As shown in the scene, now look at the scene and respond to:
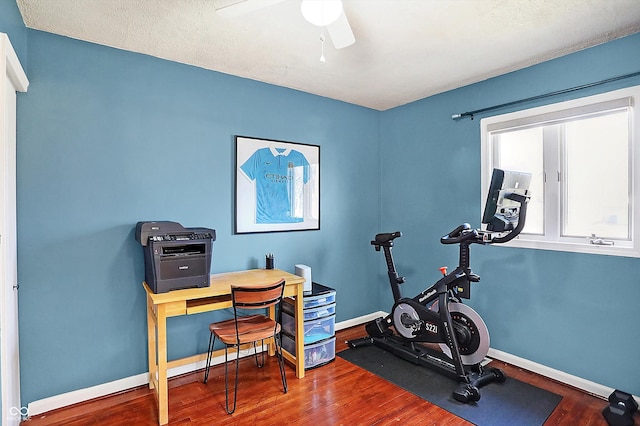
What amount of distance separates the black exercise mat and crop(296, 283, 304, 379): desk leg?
1.72 feet

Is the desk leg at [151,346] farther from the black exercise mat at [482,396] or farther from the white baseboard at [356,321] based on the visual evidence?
the white baseboard at [356,321]

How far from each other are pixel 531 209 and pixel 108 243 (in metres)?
3.38

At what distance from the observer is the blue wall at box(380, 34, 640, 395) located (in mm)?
2375

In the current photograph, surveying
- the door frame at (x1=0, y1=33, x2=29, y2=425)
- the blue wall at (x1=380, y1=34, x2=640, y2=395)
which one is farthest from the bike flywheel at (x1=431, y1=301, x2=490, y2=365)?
the door frame at (x1=0, y1=33, x2=29, y2=425)

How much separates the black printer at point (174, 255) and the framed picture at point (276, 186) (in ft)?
2.06

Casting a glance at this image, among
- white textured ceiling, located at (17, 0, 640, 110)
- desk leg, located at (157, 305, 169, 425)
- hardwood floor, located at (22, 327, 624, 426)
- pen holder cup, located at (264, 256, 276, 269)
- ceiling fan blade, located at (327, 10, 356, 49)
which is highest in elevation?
white textured ceiling, located at (17, 0, 640, 110)

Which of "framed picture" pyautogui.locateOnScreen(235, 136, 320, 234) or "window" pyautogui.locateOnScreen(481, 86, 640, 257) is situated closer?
"window" pyautogui.locateOnScreen(481, 86, 640, 257)

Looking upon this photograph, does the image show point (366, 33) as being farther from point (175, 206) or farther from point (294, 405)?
point (294, 405)

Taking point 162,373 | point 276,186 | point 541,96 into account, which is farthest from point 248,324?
point 541,96

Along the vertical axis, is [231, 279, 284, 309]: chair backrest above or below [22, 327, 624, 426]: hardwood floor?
above

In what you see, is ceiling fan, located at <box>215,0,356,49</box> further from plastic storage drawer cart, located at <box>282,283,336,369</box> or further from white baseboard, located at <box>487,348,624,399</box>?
white baseboard, located at <box>487,348,624,399</box>

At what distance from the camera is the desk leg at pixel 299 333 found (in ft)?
8.93

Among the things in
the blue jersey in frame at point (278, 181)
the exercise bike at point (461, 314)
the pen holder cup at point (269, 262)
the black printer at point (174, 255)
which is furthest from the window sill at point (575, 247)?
the black printer at point (174, 255)

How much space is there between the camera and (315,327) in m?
2.97
